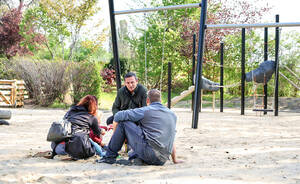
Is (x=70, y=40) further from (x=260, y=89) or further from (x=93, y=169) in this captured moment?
(x=93, y=169)

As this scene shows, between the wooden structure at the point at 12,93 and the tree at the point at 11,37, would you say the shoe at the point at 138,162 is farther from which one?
the tree at the point at 11,37

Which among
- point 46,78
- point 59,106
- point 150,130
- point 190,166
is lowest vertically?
point 59,106

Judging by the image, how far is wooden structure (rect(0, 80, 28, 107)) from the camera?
1248 centimetres

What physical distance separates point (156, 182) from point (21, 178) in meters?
1.16

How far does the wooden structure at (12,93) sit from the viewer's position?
12.5 meters

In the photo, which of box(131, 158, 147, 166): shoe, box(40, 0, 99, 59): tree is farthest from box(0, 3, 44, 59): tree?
box(131, 158, 147, 166): shoe

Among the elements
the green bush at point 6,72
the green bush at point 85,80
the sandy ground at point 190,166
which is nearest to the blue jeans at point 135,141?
the sandy ground at point 190,166

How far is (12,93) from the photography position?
41.1 feet

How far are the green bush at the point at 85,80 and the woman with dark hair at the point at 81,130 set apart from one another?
29.5 ft

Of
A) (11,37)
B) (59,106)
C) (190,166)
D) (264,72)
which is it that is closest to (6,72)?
(59,106)

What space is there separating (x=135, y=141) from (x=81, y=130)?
2.30 ft

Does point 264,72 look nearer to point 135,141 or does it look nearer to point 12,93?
point 135,141

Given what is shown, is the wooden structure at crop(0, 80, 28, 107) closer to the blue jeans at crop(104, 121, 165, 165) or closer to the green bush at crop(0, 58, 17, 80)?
the green bush at crop(0, 58, 17, 80)

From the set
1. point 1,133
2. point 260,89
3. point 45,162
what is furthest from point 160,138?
point 260,89
